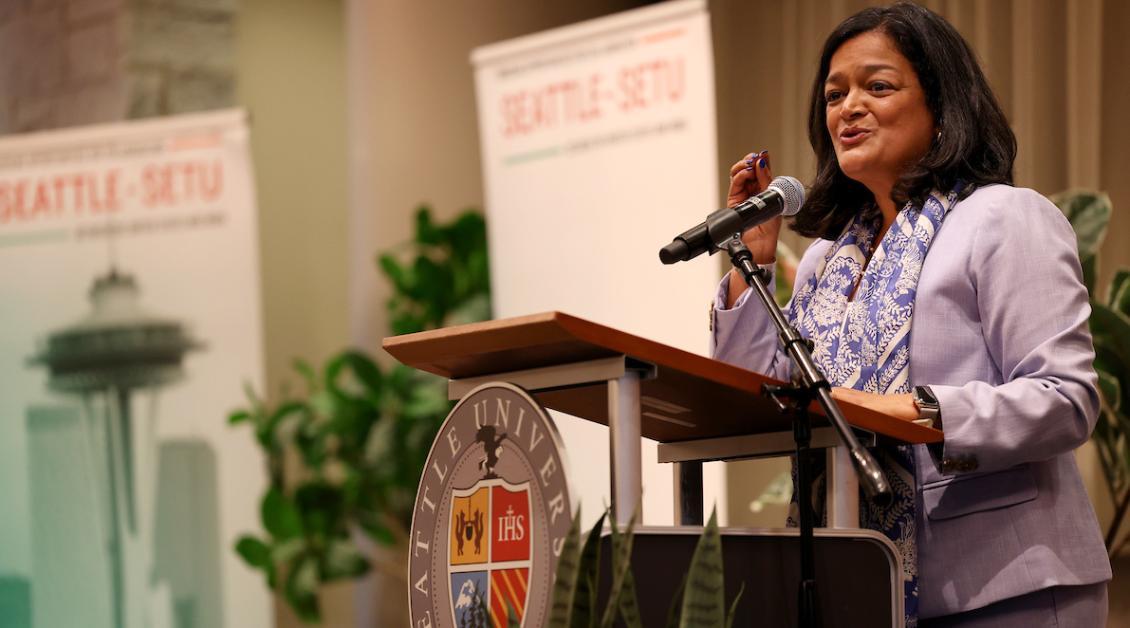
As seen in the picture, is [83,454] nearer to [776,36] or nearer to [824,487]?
[776,36]

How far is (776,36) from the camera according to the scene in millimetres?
4785

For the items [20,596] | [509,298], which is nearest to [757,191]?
[509,298]

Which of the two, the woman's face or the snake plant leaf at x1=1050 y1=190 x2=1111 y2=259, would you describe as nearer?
the woman's face

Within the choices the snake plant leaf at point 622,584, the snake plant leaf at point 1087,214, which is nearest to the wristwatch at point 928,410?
the snake plant leaf at point 622,584

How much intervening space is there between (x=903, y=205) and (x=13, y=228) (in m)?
3.52

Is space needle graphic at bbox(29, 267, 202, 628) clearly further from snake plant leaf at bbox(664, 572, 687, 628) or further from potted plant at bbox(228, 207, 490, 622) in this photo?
snake plant leaf at bbox(664, 572, 687, 628)

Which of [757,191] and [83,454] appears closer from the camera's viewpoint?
[757,191]

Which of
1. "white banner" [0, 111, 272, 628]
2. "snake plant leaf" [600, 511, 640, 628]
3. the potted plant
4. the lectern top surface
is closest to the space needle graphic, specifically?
"white banner" [0, 111, 272, 628]

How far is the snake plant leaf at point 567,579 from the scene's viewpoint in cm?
126

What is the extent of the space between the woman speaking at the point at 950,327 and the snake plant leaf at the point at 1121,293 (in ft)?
4.83

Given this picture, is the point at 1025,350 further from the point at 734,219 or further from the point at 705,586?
the point at 705,586

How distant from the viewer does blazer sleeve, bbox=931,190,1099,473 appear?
5.12 ft

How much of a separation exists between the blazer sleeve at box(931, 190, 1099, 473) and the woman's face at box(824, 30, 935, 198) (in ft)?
0.59

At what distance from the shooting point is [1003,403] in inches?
61.6
